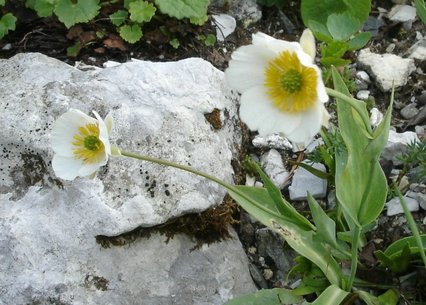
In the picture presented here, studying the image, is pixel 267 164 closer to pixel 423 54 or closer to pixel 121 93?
pixel 121 93

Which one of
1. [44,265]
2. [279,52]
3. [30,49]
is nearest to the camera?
[279,52]

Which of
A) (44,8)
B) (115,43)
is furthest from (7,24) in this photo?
(115,43)

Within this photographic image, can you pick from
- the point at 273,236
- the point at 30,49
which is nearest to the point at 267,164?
the point at 273,236

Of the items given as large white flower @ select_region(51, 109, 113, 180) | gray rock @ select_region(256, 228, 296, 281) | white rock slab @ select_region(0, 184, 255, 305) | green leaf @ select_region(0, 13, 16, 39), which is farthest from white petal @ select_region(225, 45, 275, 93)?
green leaf @ select_region(0, 13, 16, 39)

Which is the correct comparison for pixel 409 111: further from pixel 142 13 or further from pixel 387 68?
pixel 142 13

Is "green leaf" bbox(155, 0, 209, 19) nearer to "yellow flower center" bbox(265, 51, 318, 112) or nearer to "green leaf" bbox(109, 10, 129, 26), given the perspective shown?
"green leaf" bbox(109, 10, 129, 26)

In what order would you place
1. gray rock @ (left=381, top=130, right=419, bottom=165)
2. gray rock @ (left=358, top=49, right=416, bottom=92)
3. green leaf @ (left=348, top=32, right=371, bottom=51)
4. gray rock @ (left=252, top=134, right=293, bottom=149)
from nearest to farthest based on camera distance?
green leaf @ (left=348, top=32, right=371, bottom=51) < gray rock @ (left=381, top=130, right=419, bottom=165) < gray rock @ (left=252, top=134, right=293, bottom=149) < gray rock @ (left=358, top=49, right=416, bottom=92)

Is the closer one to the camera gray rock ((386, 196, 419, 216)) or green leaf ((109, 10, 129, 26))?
gray rock ((386, 196, 419, 216))
